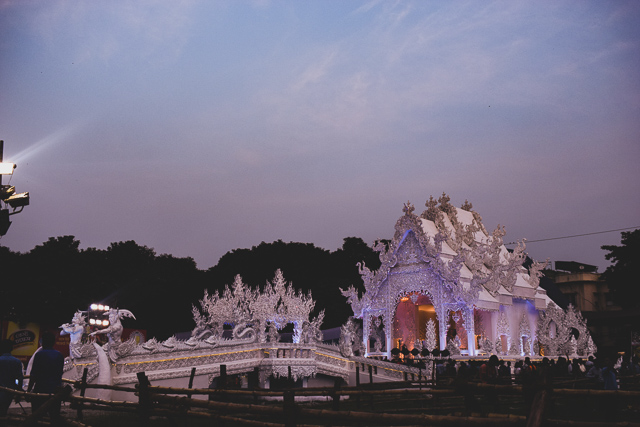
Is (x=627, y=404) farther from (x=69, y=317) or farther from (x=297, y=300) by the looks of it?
(x=69, y=317)

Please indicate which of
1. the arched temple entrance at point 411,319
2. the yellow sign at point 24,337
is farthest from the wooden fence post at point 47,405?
the yellow sign at point 24,337

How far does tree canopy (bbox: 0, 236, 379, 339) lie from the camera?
131ft

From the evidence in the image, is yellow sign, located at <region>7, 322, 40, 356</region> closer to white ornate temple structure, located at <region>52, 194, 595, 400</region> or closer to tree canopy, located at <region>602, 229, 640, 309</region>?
white ornate temple structure, located at <region>52, 194, 595, 400</region>

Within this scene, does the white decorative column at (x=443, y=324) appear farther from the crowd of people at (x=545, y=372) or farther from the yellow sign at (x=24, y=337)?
the yellow sign at (x=24, y=337)

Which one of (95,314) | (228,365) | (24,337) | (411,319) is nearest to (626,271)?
(411,319)

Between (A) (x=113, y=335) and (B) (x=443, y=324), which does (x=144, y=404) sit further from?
(B) (x=443, y=324)

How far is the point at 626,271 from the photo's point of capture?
42938 mm

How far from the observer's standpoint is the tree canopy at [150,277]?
3984 centimetres

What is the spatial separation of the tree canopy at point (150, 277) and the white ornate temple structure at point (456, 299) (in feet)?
52.2

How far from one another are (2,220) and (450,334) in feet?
74.6

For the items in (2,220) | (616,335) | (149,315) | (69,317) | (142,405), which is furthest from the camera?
(616,335)

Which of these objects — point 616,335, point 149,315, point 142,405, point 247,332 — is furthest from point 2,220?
point 616,335

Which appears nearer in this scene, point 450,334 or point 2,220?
point 2,220

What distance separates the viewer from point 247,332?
A: 28500mm
